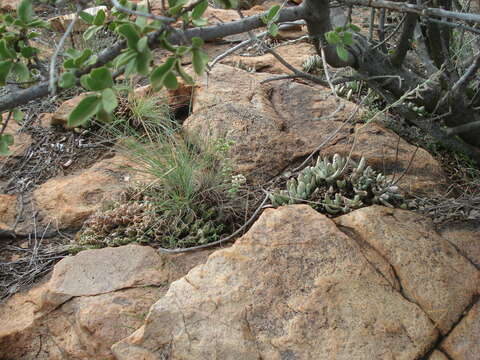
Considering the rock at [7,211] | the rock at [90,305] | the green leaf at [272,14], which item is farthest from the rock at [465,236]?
the rock at [7,211]

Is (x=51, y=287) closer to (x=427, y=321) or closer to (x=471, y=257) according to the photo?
(x=427, y=321)

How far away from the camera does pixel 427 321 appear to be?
255 cm

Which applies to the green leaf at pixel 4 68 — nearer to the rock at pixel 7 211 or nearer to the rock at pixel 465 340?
the rock at pixel 465 340

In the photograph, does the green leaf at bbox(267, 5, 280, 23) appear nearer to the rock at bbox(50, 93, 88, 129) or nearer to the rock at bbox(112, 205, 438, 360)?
the rock at bbox(112, 205, 438, 360)

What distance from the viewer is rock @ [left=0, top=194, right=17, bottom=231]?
404 cm

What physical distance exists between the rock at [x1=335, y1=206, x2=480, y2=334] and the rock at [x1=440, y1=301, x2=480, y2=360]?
4cm

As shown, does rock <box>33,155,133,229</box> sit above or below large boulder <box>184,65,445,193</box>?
below

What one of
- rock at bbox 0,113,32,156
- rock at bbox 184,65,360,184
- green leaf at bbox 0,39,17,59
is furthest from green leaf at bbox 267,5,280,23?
rock at bbox 0,113,32,156

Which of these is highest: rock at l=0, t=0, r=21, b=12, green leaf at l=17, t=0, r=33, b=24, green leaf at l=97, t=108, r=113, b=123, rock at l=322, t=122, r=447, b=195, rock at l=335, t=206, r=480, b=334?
green leaf at l=17, t=0, r=33, b=24

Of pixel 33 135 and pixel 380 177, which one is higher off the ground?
pixel 380 177

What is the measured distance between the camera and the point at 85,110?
4.44ft

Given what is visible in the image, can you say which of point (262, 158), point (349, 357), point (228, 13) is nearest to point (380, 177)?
→ point (262, 158)

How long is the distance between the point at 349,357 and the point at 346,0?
1642 millimetres

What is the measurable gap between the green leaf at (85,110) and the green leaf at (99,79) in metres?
0.03
